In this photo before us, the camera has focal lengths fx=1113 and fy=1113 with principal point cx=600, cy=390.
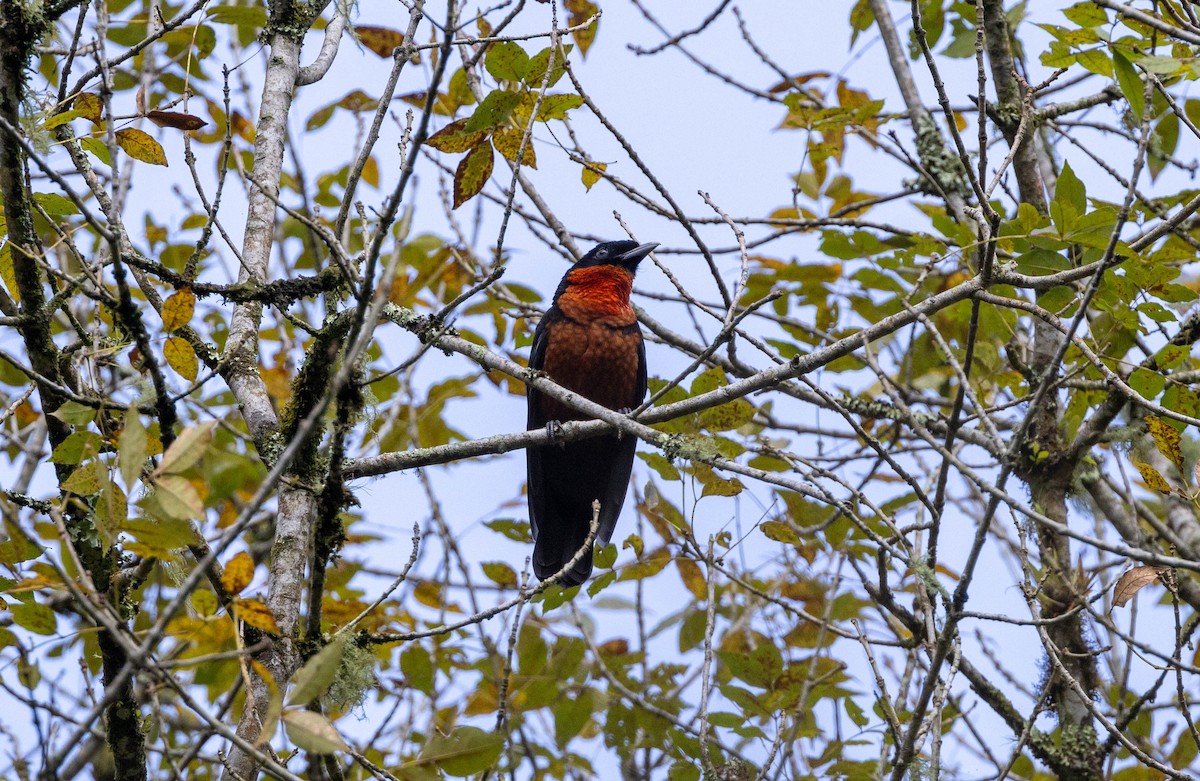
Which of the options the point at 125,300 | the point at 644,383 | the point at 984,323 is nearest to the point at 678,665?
the point at 644,383

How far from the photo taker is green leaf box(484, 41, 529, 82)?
11.2ft

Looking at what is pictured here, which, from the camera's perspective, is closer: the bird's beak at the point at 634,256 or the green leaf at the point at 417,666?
the green leaf at the point at 417,666

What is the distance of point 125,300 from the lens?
100 inches

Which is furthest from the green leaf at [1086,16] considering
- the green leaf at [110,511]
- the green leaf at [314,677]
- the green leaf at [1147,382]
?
the green leaf at [110,511]

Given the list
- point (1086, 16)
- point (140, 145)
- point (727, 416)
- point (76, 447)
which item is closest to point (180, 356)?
point (76, 447)

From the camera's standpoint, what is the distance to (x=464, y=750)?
8.32ft

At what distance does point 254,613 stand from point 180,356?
923mm

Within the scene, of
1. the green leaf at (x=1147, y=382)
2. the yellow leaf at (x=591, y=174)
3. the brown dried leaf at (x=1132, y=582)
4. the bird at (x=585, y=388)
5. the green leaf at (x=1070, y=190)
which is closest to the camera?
the brown dried leaf at (x=1132, y=582)

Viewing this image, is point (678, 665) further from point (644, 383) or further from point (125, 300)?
point (125, 300)

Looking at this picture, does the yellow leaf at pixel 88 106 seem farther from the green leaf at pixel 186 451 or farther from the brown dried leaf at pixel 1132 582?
the brown dried leaf at pixel 1132 582

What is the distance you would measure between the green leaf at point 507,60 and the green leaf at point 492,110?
0.47 feet

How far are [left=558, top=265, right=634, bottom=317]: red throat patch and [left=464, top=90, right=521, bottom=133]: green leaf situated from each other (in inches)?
112

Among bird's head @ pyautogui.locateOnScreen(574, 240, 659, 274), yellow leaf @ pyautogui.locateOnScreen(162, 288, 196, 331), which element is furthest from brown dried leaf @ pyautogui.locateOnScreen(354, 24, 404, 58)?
yellow leaf @ pyautogui.locateOnScreen(162, 288, 196, 331)

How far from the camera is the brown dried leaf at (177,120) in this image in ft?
10.7
